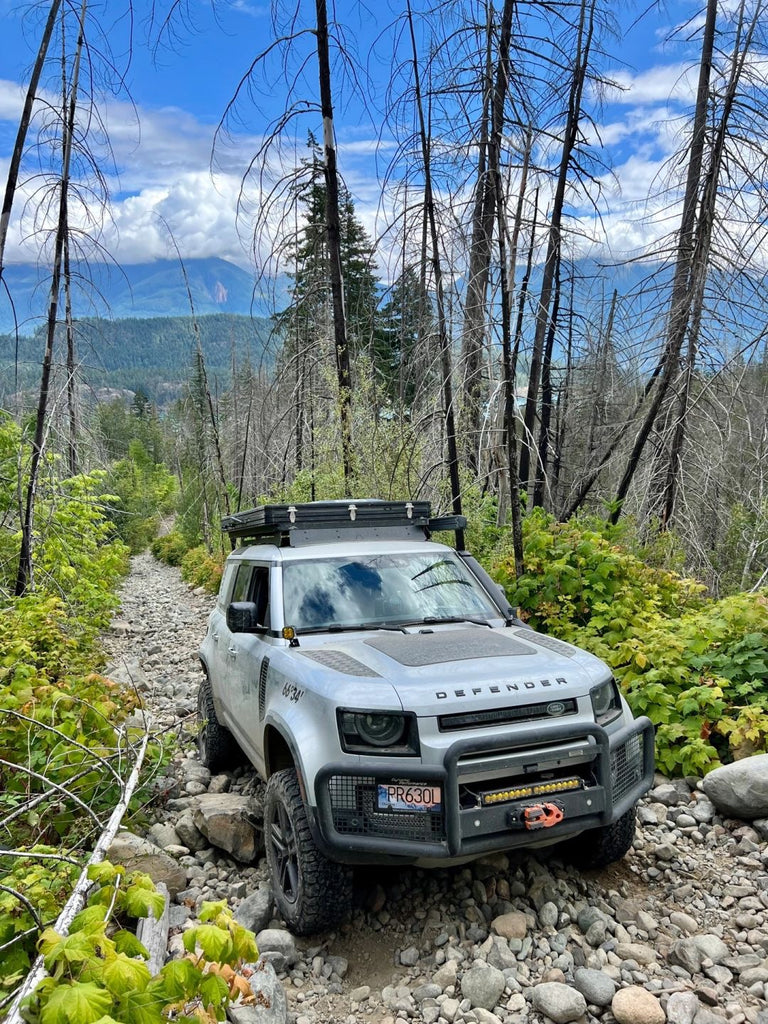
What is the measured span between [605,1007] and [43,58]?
8.06m

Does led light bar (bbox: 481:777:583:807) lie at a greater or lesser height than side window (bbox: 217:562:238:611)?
lesser

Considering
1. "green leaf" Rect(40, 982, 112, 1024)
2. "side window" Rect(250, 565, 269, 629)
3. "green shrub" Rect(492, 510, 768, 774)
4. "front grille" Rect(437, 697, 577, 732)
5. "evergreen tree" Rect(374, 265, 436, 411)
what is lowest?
"green shrub" Rect(492, 510, 768, 774)

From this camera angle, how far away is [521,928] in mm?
3740

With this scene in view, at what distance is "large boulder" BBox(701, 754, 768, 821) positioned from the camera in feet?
15.8

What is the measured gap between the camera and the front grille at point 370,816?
3.33 m

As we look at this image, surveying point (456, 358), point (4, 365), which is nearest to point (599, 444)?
point (456, 358)

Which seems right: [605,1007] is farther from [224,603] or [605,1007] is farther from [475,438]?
[475,438]

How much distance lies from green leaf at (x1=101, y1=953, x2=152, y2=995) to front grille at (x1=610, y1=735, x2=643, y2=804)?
238cm

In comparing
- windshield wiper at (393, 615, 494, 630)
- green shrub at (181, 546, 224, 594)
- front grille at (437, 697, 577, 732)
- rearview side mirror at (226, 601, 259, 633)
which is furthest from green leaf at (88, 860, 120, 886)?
green shrub at (181, 546, 224, 594)

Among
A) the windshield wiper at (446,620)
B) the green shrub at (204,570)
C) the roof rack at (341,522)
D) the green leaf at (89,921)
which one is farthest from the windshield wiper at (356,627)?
the green shrub at (204,570)

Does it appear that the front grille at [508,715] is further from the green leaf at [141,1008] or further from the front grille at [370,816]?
the green leaf at [141,1008]

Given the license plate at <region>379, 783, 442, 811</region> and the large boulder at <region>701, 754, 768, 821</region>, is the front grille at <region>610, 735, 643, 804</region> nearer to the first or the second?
the license plate at <region>379, 783, 442, 811</region>

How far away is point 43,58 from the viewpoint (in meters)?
6.29

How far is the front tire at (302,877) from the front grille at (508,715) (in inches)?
35.9
